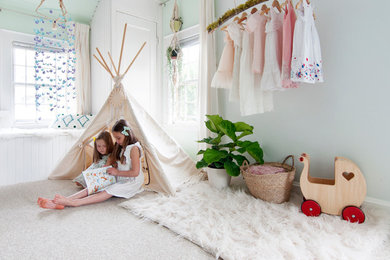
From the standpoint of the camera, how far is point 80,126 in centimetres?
359

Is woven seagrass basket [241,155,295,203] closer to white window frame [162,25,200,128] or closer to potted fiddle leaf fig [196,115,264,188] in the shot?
potted fiddle leaf fig [196,115,264,188]

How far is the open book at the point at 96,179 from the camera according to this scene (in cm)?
211

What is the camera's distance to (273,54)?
1.90 metres

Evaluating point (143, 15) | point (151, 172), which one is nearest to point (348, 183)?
point (151, 172)

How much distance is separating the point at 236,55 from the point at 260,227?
1.41 m

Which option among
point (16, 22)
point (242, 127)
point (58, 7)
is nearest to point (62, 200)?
point (242, 127)

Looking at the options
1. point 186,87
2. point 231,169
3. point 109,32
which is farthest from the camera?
point 186,87

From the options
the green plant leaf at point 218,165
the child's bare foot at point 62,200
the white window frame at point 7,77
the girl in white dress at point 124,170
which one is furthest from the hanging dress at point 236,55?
the white window frame at point 7,77

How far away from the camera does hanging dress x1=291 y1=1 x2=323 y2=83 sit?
A: 1.73 meters

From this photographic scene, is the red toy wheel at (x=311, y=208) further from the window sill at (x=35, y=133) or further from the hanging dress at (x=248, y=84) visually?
the window sill at (x=35, y=133)

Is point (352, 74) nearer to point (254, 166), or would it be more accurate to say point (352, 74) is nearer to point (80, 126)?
point (254, 166)

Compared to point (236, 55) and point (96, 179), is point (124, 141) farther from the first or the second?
point (236, 55)

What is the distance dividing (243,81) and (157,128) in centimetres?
121

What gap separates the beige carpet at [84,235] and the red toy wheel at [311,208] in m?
0.87
